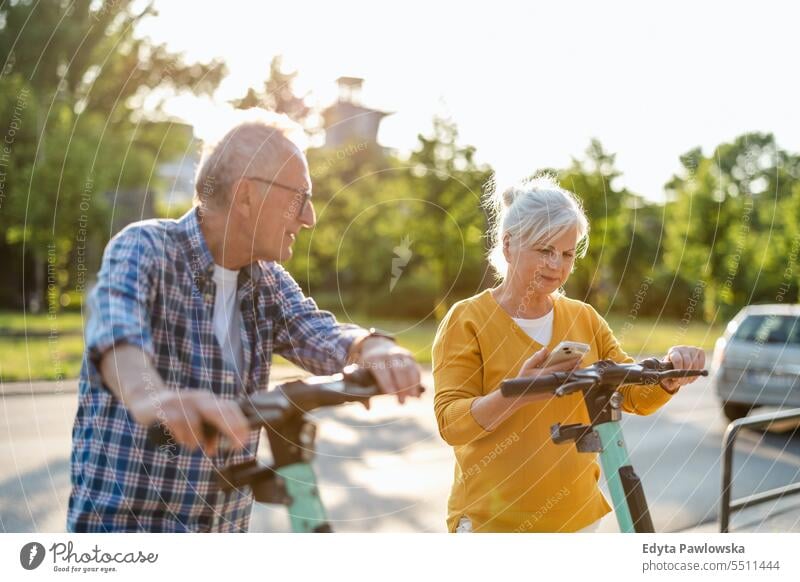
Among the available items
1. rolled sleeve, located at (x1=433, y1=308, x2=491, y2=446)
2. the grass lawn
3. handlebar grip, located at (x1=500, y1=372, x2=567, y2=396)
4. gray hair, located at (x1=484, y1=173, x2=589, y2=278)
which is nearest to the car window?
the grass lawn

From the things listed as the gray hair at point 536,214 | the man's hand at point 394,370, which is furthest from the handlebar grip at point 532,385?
→ the gray hair at point 536,214

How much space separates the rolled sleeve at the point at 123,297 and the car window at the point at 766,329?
6025mm

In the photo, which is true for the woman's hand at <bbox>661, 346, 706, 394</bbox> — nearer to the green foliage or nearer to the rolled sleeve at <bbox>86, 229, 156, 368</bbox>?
the green foliage

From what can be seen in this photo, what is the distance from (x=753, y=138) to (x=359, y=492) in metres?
3.17

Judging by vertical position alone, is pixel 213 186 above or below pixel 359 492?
above

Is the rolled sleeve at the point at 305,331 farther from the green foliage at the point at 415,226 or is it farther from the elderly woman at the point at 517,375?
the green foliage at the point at 415,226

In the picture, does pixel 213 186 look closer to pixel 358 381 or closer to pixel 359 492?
pixel 358 381

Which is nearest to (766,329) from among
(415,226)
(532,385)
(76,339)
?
(415,226)

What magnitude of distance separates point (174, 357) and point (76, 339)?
9245mm

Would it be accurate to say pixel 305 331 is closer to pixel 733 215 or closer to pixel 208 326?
pixel 208 326

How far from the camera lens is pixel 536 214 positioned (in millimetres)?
1904

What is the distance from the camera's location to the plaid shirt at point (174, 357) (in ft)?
5.30

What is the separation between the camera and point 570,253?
190 centimetres
